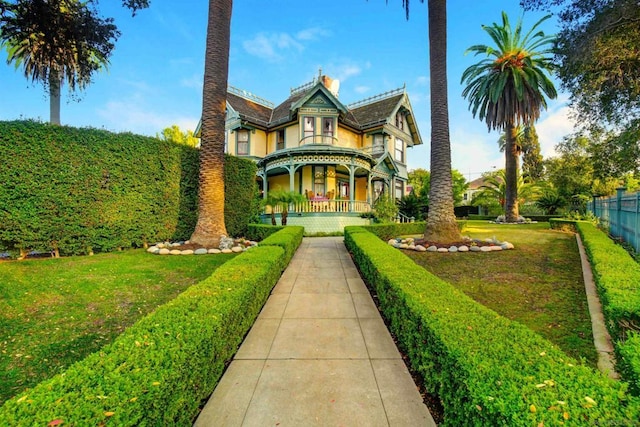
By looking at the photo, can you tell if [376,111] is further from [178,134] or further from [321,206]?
[178,134]

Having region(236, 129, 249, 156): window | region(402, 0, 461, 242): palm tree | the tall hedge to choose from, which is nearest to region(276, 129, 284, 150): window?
region(236, 129, 249, 156): window

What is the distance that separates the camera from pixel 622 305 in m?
2.91

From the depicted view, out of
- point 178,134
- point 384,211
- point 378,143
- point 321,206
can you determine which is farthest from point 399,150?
point 178,134

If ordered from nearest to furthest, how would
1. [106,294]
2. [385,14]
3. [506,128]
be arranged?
[106,294]
[385,14]
[506,128]

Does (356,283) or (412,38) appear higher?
(412,38)

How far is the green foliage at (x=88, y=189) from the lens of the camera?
7.51 metres

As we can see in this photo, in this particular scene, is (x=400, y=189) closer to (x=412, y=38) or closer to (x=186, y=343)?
(x=412, y=38)

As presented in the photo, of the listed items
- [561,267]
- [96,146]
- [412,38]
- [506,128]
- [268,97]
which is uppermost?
[268,97]

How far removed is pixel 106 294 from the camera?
5082mm

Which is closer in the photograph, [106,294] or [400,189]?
[106,294]

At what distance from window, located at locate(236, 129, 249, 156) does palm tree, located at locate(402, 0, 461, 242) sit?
13.9m

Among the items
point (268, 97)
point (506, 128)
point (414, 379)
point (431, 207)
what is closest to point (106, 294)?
point (414, 379)

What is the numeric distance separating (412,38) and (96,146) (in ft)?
43.8

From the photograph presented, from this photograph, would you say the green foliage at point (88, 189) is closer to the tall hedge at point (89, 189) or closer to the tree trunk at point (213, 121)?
the tall hedge at point (89, 189)
